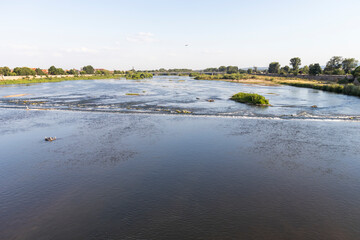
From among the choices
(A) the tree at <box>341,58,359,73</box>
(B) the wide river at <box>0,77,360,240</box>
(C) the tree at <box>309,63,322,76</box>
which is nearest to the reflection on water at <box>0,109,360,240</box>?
(B) the wide river at <box>0,77,360,240</box>

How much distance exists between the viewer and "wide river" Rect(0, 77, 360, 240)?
15711 millimetres

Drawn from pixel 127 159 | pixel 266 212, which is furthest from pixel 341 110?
pixel 127 159

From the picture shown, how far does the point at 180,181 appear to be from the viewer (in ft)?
70.9

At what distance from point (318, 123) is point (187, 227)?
3995 cm

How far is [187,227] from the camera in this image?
1566 cm

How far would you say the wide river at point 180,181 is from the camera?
619 inches

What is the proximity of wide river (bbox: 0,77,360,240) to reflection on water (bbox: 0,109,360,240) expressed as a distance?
10 cm

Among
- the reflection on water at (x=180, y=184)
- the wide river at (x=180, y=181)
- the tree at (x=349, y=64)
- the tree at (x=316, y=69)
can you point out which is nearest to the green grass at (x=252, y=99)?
the wide river at (x=180, y=181)

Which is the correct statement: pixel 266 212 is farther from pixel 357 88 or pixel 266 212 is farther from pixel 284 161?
pixel 357 88

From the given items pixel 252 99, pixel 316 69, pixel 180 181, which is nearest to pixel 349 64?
pixel 316 69

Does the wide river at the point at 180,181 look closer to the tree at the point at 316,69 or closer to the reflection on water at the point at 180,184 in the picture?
the reflection on water at the point at 180,184

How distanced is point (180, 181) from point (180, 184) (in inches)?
21.1

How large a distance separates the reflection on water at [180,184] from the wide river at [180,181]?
0.10 m

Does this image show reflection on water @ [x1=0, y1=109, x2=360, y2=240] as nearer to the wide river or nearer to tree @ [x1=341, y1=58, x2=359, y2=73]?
the wide river
